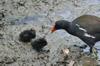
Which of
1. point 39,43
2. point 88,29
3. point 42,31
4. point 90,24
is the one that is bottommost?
point 42,31

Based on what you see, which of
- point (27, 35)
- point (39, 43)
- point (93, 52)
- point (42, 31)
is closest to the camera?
point (93, 52)

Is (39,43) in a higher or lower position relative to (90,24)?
lower

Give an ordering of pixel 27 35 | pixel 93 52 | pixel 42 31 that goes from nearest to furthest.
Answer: pixel 93 52 → pixel 27 35 → pixel 42 31

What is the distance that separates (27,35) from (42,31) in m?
0.62

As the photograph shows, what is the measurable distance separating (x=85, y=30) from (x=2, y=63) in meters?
1.93

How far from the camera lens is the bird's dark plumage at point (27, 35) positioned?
1062 cm

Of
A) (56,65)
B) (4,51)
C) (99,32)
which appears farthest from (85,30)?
(4,51)

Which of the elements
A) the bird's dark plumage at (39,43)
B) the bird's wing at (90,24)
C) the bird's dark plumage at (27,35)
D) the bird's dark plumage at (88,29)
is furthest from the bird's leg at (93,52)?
the bird's dark plumage at (27,35)

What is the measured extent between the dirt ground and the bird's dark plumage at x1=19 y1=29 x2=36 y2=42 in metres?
0.10

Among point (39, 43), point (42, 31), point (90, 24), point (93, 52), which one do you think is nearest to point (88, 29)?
point (90, 24)

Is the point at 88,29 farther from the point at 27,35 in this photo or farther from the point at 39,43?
the point at 27,35

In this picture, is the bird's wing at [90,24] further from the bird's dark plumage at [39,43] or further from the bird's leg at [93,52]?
the bird's dark plumage at [39,43]

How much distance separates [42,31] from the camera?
1116 centimetres

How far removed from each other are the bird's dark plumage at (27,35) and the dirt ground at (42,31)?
0.31 feet
